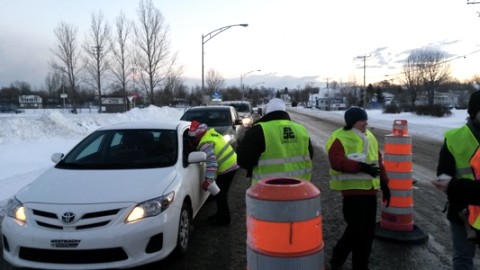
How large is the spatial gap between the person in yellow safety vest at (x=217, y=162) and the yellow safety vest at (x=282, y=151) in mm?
1681

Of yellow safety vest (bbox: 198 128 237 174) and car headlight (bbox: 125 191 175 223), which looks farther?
yellow safety vest (bbox: 198 128 237 174)

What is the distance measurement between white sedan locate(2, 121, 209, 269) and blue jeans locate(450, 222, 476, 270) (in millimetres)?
2721

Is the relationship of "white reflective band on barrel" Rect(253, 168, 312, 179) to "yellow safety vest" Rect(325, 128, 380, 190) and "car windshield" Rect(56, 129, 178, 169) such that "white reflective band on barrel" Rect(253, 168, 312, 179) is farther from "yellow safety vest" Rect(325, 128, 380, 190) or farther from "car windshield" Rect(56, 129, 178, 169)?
"car windshield" Rect(56, 129, 178, 169)

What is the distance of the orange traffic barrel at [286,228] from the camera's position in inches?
94.7

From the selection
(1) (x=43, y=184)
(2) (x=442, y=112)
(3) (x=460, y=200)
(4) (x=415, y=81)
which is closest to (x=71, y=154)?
(1) (x=43, y=184)

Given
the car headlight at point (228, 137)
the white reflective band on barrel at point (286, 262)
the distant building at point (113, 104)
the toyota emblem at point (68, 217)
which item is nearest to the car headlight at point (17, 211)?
the toyota emblem at point (68, 217)

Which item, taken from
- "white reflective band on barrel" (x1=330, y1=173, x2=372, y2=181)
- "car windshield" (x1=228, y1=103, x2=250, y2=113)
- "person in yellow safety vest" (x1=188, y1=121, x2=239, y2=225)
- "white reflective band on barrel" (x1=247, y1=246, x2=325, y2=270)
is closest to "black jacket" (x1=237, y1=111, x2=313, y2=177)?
"white reflective band on barrel" (x1=330, y1=173, x2=372, y2=181)

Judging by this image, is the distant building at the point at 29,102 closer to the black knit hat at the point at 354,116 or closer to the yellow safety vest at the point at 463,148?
the black knit hat at the point at 354,116

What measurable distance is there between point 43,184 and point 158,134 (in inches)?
72.3

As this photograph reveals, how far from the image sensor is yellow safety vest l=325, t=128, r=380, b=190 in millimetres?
4375

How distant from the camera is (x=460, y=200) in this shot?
8.92ft

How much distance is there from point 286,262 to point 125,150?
13.5 feet

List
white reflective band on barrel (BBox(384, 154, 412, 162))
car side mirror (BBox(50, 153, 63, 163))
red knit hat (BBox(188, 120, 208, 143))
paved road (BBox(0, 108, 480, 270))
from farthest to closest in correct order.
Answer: red knit hat (BBox(188, 120, 208, 143)), car side mirror (BBox(50, 153, 63, 163)), white reflective band on barrel (BBox(384, 154, 412, 162)), paved road (BBox(0, 108, 480, 270))

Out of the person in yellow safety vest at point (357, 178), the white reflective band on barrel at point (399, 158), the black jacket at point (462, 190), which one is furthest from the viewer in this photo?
the white reflective band on barrel at point (399, 158)
